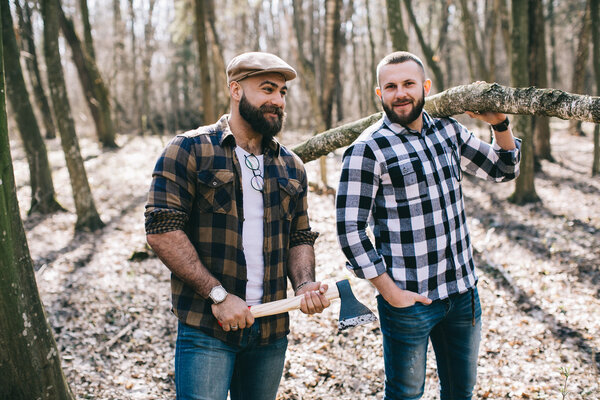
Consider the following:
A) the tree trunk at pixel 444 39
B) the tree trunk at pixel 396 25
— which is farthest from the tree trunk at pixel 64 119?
the tree trunk at pixel 444 39

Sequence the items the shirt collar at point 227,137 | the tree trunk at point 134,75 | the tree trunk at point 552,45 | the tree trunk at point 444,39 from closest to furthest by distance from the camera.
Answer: the shirt collar at point 227,137 < the tree trunk at point 444,39 < the tree trunk at point 552,45 < the tree trunk at point 134,75

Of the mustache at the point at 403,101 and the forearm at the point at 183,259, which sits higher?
the mustache at the point at 403,101

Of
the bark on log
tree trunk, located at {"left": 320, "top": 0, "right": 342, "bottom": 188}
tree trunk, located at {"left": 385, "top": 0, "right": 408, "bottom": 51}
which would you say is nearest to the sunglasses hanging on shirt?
the bark on log

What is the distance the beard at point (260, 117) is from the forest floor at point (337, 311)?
2.66m

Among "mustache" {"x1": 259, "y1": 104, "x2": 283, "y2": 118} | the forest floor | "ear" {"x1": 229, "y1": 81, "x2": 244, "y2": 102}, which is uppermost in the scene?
"ear" {"x1": 229, "y1": 81, "x2": 244, "y2": 102}

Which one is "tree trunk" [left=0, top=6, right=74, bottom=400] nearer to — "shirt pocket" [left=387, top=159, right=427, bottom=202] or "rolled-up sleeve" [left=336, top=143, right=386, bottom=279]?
"rolled-up sleeve" [left=336, top=143, right=386, bottom=279]

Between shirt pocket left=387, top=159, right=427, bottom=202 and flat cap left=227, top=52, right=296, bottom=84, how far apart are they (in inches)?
31.5

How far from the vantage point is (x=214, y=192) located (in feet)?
7.29

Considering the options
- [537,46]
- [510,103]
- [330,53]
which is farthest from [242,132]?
[537,46]

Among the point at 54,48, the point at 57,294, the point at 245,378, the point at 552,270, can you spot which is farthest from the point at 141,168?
the point at 245,378

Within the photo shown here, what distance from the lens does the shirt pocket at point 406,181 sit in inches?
96.3

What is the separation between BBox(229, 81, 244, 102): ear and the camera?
2.38 metres

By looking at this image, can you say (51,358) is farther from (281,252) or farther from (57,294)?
(57,294)

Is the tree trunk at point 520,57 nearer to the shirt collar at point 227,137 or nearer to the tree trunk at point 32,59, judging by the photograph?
the shirt collar at point 227,137
